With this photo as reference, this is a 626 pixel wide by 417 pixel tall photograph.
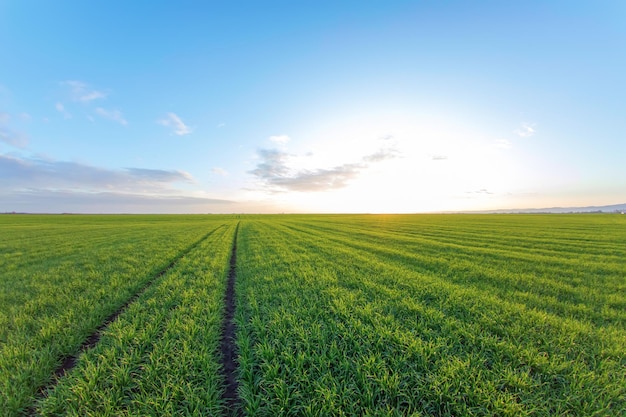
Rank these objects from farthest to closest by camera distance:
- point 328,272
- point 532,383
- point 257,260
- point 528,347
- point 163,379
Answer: point 257,260 < point 328,272 < point 528,347 < point 163,379 < point 532,383

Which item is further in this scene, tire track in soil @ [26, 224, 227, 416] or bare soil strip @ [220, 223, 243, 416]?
tire track in soil @ [26, 224, 227, 416]

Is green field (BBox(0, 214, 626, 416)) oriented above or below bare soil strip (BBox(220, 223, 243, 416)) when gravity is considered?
above

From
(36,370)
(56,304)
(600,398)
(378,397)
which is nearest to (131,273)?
(56,304)

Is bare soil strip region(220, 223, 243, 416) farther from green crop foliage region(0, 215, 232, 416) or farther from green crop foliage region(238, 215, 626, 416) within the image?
green crop foliage region(0, 215, 232, 416)

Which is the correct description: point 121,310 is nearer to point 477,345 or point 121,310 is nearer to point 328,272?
point 328,272

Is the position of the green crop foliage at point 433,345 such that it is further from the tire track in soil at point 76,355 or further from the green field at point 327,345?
the tire track in soil at point 76,355

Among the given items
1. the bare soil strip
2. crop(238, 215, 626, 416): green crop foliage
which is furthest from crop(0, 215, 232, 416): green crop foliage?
crop(238, 215, 626, 416): green crop foliage

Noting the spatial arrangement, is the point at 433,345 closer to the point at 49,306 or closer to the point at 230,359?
the point at 230,359

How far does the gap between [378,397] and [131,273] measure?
35.4ft

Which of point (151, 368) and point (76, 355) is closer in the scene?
point (151, 368)

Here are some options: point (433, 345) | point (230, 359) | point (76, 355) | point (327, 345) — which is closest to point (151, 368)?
point (230, 359)

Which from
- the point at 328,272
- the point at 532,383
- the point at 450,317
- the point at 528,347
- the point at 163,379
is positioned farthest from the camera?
the point at 328,272

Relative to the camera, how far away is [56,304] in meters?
6.57

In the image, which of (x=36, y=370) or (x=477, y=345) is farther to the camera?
(x=477, y=345)
